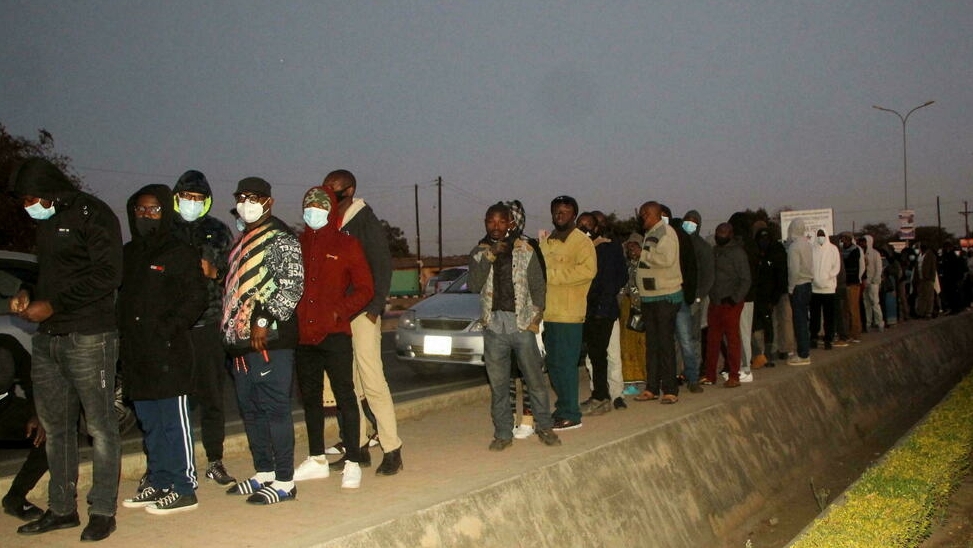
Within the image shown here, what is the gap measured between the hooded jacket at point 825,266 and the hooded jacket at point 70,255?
37.0ft

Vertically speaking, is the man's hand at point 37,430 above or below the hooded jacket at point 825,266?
below

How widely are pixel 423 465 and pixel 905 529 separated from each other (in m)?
A: 3.34

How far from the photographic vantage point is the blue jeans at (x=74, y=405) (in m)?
5.19

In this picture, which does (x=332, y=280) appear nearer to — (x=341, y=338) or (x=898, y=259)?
(x=341, y=338)

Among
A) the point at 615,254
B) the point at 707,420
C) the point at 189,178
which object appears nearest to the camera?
the point at 189,178

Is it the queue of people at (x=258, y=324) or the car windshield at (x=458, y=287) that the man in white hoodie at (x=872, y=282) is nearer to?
the car windshield at (x=458, y=287)

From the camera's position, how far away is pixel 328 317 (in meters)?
6.27

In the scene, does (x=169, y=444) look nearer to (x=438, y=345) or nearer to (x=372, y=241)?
(x=372, y=241)

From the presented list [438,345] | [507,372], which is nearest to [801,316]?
[438,345]

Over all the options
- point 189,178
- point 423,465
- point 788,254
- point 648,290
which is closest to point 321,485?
point 423,465

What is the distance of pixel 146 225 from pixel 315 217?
1.12 metres

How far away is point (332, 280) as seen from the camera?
20.8ft

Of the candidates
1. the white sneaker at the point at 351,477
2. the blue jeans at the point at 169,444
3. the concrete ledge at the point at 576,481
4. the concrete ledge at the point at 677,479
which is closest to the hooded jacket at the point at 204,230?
the blue jeans at the point at 169,444

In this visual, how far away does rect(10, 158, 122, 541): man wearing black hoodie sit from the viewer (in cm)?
514
